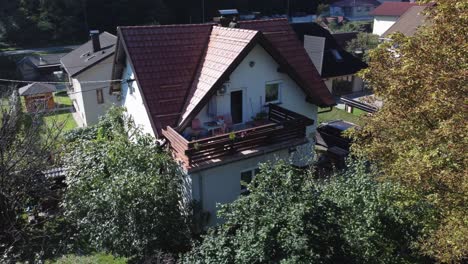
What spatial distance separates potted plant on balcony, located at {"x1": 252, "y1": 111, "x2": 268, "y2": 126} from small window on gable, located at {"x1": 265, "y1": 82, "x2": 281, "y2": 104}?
627 mm

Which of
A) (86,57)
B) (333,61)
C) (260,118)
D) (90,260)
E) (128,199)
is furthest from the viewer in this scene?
(333,61)

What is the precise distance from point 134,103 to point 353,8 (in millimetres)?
97283

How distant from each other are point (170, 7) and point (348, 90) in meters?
48.1

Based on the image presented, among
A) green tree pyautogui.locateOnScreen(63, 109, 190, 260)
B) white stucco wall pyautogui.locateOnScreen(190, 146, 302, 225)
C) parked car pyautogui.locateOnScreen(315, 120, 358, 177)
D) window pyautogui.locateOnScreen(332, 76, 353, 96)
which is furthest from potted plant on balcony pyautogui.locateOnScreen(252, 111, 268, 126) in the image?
window pyautogui.locateOnScreen(332, 76, 353, 96)

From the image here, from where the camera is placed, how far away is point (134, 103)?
16.8 metres

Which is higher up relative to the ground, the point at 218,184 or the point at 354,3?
the point at 354,3

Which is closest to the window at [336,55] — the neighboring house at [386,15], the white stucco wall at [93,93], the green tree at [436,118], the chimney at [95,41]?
the white stucco wall at [93,93]

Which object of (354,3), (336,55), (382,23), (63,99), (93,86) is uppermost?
(354,3)

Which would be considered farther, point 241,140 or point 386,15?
point 386,15

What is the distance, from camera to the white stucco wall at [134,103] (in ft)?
51.5

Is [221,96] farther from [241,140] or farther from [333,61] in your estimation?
[333,61]

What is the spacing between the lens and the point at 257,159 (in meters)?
14.1

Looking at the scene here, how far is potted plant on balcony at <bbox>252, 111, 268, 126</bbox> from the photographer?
15.6 meters

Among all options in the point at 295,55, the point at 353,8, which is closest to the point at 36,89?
the point at 295,55
